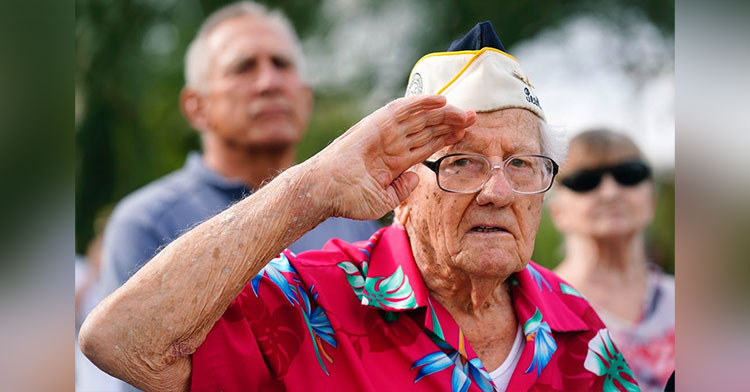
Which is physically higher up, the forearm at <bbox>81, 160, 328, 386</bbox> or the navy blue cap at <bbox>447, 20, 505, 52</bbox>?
the navy blue cap at <bbox>447, 20, 505, 52</bbox>

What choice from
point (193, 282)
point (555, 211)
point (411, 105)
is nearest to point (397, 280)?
point (411, 105)

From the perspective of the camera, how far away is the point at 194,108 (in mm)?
4441

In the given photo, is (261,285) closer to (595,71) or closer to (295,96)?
(295,96)

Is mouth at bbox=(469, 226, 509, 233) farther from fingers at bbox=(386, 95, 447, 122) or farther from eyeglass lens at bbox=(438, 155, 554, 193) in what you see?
fingers at bbox=(386, 95, 447, 122)

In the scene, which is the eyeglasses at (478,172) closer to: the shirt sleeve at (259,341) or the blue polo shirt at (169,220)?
the shirt sleeve at (259,341)

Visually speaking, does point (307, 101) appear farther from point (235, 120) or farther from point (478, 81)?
point (478, 81)

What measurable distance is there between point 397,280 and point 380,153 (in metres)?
0.41

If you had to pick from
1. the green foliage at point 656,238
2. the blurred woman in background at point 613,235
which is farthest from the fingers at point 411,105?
the green foliage at point 656,238

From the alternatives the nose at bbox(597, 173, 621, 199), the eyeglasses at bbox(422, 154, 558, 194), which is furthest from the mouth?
the nose at bbox(597, 173, 621, 199)

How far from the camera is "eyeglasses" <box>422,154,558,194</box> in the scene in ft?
6.31

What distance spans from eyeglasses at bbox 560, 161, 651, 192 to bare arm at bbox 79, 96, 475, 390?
316 centimetres

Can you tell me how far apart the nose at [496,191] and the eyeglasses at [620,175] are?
3005 millimetres

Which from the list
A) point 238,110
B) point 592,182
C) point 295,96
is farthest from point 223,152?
point 592,182

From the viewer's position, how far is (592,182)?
4.76 meters
